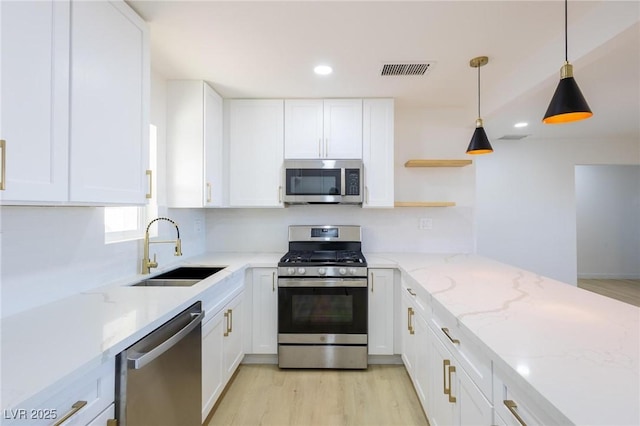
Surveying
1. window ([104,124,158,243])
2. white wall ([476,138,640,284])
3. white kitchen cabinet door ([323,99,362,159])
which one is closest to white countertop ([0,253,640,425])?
window ([104,124,158,243])

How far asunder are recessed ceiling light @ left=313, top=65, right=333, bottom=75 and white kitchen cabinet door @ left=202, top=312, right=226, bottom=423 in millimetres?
1834

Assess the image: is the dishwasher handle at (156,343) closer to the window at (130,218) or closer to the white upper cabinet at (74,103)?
the white upper cabinet at (74,103)

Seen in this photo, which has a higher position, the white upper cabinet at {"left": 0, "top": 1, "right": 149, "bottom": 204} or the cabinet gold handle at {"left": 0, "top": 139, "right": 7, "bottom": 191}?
the white upper cabinet at {"left": 0, "top": 1, "right": 149, "bottom": 204}

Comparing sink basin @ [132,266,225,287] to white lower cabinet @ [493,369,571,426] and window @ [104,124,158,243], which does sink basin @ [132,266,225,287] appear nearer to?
window @ [104,124,158,243]

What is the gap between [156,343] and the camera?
121 centimetres

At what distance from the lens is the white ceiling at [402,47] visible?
1498 millimetres

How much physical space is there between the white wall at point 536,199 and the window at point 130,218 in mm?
4227

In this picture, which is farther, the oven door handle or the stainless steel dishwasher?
the oven door handle

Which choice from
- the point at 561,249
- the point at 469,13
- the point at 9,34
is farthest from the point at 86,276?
the point at 561,249

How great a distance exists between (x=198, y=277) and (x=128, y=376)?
129 centimetres

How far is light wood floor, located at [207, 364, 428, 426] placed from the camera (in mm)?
1927

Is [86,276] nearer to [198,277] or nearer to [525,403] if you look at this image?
[198,277]

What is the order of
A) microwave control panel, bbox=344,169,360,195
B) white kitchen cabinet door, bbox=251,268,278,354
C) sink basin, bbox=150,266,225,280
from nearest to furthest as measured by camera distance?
sink basin, bbox=150,266,225,280 → white kitchen cabinet door, bbox=251,268,278,354 → microwave control panel, bbox=344,169,360,195

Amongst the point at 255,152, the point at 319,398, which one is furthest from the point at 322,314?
the point at 255,152
